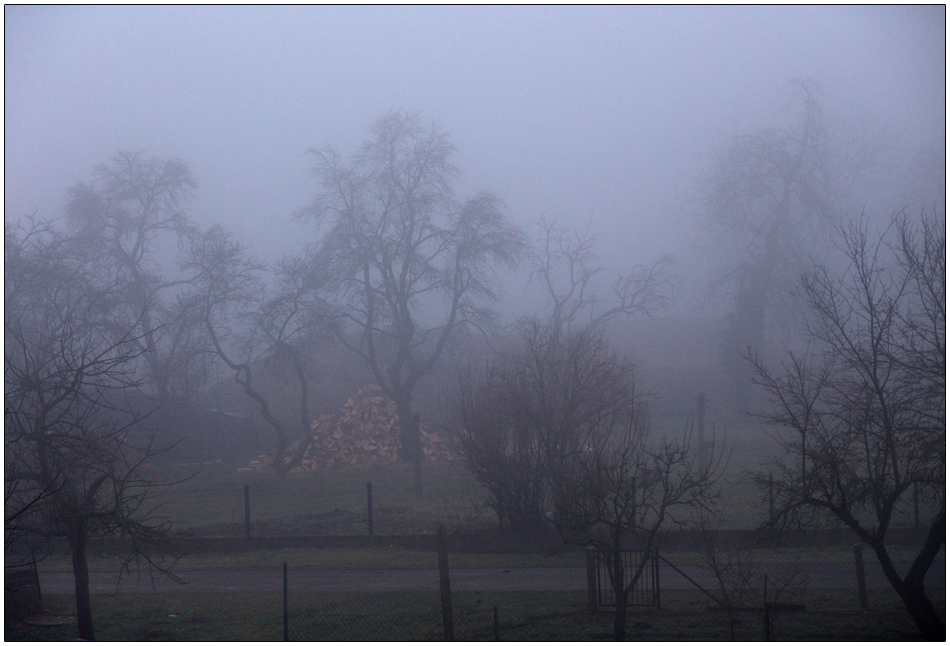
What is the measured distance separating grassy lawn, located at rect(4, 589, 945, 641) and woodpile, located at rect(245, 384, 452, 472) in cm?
1807

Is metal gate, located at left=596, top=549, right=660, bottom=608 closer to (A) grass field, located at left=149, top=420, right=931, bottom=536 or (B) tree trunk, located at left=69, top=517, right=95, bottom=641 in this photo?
(A) grass field, located at left=149, top=420, right=931, bottom=536

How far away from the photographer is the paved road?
37.0 ft

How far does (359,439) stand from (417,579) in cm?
1940

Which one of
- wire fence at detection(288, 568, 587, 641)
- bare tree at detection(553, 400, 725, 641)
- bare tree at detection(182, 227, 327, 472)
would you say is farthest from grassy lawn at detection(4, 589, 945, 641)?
bare tree at detection(182, 227, 327, 472)

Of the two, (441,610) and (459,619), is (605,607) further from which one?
(441,610)

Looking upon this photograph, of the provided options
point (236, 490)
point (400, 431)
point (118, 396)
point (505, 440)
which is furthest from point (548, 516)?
point (118, 396)

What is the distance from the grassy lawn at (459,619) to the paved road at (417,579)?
2.13ft

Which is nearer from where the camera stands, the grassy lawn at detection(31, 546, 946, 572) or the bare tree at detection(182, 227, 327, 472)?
the grassy lawn at detection(31, 546, 946, 572)

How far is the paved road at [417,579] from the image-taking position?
11.3 m

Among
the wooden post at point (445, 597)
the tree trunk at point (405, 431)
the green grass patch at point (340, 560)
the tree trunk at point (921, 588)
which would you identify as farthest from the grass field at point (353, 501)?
the wooden post at point (445, 597)

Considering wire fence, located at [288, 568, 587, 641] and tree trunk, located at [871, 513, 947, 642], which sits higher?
tree trunk, located at [871, 513, 947, 642]

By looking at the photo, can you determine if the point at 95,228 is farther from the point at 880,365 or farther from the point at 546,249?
the point at 880,365

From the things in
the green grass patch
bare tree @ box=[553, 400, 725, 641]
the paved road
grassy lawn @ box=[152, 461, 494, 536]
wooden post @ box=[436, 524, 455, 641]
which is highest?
bare tree @ box=[553, 400, 725, 641]

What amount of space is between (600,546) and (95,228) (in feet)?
115
